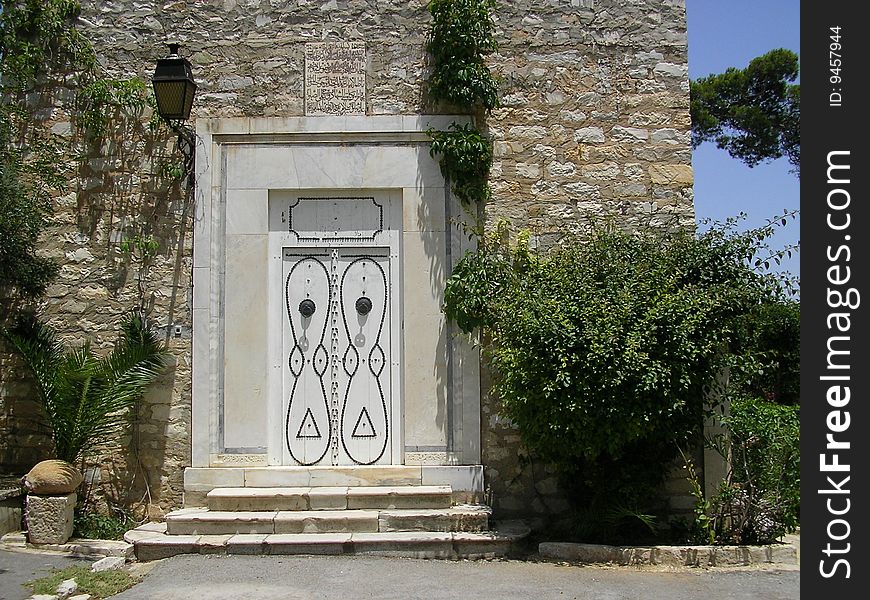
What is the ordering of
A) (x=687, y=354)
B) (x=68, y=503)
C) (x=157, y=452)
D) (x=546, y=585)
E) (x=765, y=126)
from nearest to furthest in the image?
(x=546, y=585) → (x=687, y=354) → (x=68, y=503) → (x=157, y=452) → (x=765, y=126)

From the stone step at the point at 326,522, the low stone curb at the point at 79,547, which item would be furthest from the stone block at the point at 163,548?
the stone step at the point at 326,522

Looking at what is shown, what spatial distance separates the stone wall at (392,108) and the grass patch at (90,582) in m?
1.56

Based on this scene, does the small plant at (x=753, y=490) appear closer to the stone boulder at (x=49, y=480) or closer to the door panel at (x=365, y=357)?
the door panel at (x=365, y=357)

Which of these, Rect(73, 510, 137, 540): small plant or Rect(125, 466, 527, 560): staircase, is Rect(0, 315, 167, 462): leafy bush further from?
Rect(125, 466, 527, 560): staircase

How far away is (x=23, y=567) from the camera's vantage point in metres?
6.11

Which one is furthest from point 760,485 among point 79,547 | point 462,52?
point 79,547

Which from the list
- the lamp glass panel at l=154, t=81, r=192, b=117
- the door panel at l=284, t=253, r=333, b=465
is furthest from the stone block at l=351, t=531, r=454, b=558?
the lamp glass panel at l=154, t=81, r=192, b=117

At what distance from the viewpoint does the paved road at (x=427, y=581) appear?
219 inches

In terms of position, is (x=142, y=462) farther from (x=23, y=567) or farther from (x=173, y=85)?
(x=173, y=85)

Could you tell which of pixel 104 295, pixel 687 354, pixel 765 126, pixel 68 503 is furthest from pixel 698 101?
pixel 68 503

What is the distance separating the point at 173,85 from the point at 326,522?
154 inches

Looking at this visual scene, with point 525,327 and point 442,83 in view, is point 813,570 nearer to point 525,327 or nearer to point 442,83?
point 525,327

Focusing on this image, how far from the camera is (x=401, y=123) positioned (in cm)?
766

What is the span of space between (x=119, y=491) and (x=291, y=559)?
2012mm
